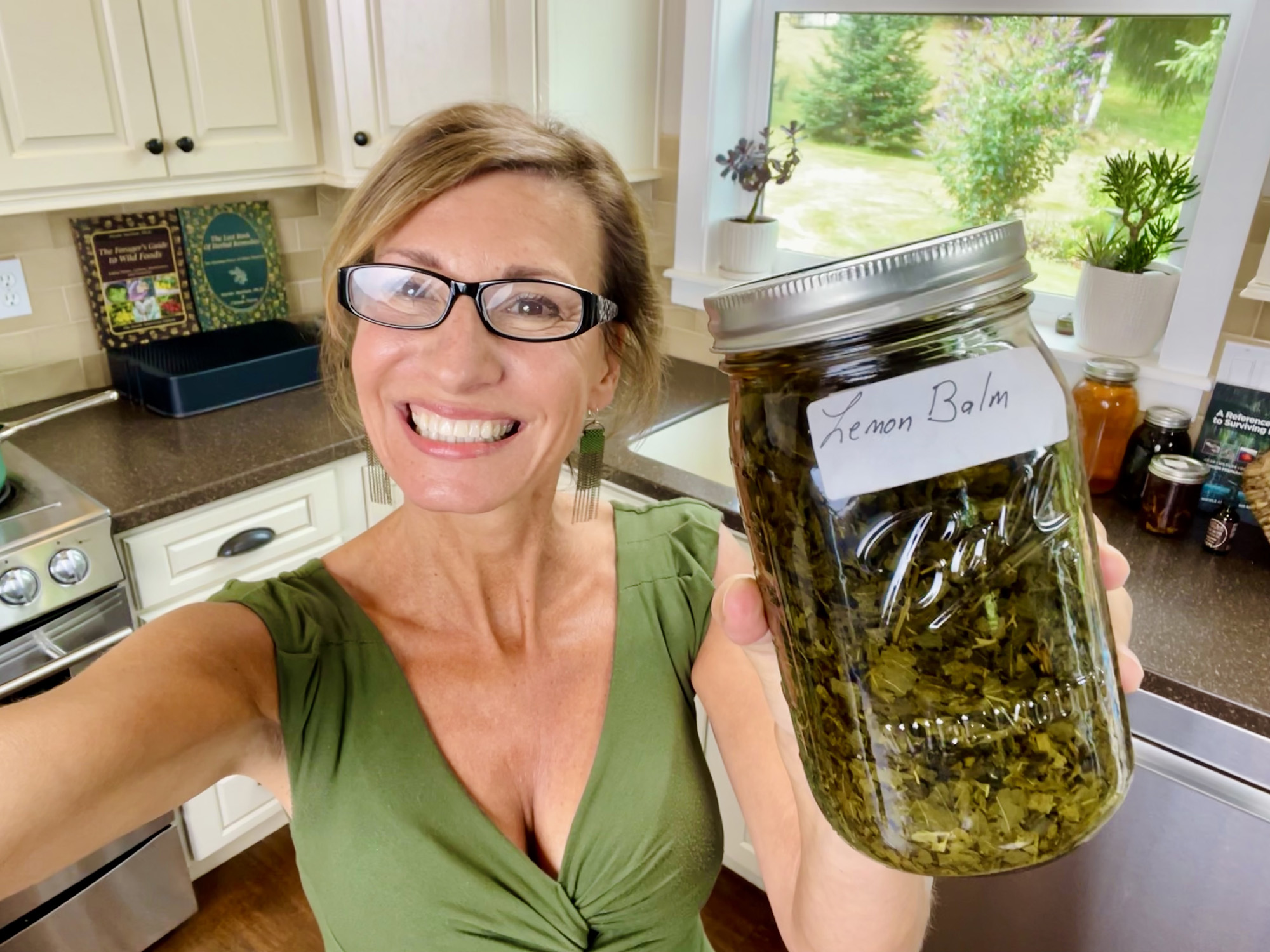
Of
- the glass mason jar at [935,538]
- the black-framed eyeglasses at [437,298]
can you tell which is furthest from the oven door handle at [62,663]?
the glass mason jar at [935,538]

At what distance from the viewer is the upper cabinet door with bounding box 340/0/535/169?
6.11 feet

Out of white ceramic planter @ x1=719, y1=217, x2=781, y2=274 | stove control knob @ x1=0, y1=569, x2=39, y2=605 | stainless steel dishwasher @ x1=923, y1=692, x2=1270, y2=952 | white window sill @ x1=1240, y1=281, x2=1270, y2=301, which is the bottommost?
stainless steel dishwasher @ x1=923, y1=692, x2=1270, y2=952

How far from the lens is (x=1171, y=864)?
1.22 meters

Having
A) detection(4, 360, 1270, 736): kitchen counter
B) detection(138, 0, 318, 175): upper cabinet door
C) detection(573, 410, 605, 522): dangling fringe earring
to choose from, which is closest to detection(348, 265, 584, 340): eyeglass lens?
detection(573, 410, 605, 522): dangling fringe earring

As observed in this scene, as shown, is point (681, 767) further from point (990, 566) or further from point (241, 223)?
point (241, 223)

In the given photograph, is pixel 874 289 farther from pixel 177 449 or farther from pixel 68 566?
pixel 177 449

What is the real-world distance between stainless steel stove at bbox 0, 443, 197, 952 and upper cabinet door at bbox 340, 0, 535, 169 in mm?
938

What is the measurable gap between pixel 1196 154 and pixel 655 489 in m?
1.13

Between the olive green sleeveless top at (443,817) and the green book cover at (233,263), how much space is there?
5.02 ft

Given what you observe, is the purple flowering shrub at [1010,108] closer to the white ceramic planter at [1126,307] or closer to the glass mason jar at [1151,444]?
the white ceramic planter at [1126,307]

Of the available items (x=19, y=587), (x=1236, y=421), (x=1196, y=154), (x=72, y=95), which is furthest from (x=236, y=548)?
(x=1196, y=154)

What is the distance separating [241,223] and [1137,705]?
2101mm

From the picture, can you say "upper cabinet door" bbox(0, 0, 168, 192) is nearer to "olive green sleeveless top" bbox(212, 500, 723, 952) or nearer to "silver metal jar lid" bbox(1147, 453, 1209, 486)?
"olive green sleeveless top" bbox(212, 500, 723, 952)

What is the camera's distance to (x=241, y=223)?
2.19 metres
